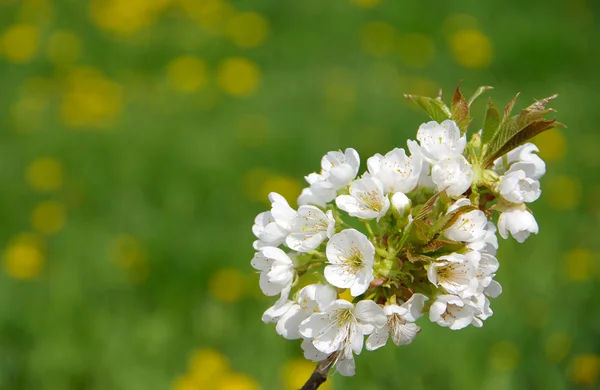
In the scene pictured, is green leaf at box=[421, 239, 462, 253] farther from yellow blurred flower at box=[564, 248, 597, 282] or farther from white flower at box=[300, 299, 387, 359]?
yellow blurred flower at box=[564, 248, 597, 282]

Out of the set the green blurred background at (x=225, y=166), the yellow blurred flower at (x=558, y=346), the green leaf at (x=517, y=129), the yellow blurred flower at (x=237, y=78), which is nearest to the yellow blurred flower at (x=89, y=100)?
the green blurred background at (x=225, y=166)

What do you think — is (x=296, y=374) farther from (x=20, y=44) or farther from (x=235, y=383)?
(x=20, y=44)

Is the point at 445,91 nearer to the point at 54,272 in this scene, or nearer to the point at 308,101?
the point at 308,101

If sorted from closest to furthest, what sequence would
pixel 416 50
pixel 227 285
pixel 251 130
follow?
pixel 227 285 → pixel 251 130 → pixel 416 50

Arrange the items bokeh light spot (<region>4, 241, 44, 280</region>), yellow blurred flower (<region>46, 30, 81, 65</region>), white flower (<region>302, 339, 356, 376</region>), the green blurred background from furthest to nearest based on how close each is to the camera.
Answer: yellow blurred flower (<region>46, 30, 81, 65</region>) < bokeh light spot (<region>4, 241, 44, 280</region>) < the green blurred background < white flower (<region>302, 339, 356, 376</region>)

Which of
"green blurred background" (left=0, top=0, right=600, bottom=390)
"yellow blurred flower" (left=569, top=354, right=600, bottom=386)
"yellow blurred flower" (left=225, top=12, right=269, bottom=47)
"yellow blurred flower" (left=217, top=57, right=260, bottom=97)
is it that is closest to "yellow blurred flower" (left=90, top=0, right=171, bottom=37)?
"green blurred background" (left=0, top=0, right=600, bottom=390)

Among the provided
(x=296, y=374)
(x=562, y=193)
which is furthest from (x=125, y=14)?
(x=296, y=374)
